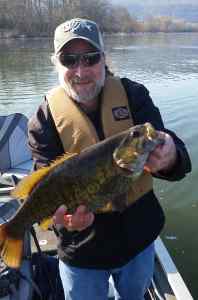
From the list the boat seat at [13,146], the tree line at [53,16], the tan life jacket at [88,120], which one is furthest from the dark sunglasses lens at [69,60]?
the tree line at [53,16]

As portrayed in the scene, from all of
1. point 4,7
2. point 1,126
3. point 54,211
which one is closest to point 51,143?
point 54,211

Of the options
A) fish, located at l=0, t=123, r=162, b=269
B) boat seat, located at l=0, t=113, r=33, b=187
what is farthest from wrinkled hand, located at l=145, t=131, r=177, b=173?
boat seat, located at l=0, t=113, r=33, b=187

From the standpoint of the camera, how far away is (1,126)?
6.73 meters

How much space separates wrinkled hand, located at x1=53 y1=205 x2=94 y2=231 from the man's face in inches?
28.5

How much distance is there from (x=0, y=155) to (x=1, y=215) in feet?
9.16

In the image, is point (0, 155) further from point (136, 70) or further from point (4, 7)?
point (4, 7)

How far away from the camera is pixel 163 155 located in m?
2.65

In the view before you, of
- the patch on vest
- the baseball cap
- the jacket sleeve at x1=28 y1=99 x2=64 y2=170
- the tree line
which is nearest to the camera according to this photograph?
the baseball cap

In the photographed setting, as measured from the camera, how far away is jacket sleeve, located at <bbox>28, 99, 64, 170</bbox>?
9.66 ft

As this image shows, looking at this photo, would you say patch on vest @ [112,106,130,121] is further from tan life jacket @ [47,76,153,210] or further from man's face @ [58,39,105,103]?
man's face @ [58,39,105,103]

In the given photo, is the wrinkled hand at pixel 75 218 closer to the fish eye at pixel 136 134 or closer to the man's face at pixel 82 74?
the fish eye at pixel 136 134

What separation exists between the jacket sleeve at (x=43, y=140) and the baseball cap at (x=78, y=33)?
1.48ft

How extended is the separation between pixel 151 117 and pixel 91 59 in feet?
1.76

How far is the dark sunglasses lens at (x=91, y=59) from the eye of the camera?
283cm
